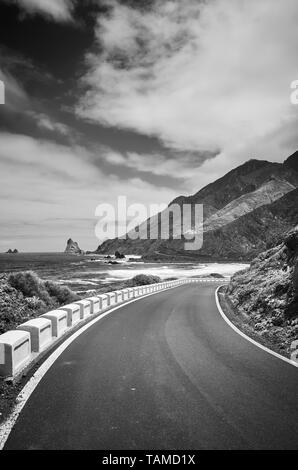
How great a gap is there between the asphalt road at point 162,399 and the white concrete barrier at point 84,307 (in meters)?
3.60

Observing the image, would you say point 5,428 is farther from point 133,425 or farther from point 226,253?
point 226,253

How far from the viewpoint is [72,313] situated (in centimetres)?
1090

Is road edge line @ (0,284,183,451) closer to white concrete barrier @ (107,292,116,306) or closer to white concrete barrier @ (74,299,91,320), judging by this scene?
white concrete barrier @ (74,299,91,320)

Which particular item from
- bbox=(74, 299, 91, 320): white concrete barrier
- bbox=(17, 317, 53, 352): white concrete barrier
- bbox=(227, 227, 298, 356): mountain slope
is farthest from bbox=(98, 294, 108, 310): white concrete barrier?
bbox=(17, 317, 53, 352): white concrete barrier

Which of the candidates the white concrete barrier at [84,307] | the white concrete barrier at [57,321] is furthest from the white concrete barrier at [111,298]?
the white concrete barrier at [57,321]

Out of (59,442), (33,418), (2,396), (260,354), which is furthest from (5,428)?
(260,354)

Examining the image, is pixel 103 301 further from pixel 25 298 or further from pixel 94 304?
pixel 25 298

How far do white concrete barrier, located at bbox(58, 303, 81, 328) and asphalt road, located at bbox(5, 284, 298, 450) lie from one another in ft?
7.43

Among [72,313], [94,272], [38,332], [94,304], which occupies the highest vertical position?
[38,332]

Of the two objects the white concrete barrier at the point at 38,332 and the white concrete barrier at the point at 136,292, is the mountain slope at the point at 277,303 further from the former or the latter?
the white concrete barrier at the point at 136,292

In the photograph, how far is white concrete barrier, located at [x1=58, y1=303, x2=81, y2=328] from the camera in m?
10.7

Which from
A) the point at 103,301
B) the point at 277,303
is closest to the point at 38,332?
the point at 103,301

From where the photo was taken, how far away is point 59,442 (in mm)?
3578

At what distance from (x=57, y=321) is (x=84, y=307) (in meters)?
3.68
